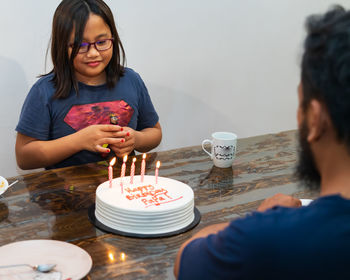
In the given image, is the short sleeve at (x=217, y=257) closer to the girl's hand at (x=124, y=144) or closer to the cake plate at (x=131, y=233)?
the cake plate at (x=131, y=233)

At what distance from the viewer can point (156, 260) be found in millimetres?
1144

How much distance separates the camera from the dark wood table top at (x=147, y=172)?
1.16 meters

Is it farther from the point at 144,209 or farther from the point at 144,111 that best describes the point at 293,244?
the point at 144,111

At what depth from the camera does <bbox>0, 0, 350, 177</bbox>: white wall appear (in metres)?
2.53

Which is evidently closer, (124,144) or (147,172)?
(147,172)

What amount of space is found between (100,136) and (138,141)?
0.89 feet

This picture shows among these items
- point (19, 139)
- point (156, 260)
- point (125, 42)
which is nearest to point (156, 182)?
point (156, 260)

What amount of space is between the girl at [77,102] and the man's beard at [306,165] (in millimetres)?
952

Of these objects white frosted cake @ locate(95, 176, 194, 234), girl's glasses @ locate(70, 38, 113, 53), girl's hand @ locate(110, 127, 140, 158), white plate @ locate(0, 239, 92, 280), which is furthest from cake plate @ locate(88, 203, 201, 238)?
girl's glasses @ locate(70, 38, 113, 53)

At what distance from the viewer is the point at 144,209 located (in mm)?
1270

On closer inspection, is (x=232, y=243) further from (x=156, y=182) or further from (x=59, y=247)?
(x=156, y=182)

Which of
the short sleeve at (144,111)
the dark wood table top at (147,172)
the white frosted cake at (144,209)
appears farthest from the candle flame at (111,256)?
the short sleeve at (144,111)

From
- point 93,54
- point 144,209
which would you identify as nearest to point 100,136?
point 93,54

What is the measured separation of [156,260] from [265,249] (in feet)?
1.47
